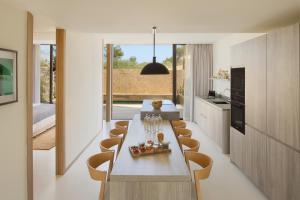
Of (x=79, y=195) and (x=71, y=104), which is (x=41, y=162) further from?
(x=79, y=195)

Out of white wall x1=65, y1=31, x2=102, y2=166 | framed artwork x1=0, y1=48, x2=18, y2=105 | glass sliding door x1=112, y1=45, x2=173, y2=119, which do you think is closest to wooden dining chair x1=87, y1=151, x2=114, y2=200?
framed artwork x1=0, y1=48, x2=18, y2=105

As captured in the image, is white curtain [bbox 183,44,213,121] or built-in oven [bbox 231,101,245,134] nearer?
built-in oven [bbox 231,101,245,134]

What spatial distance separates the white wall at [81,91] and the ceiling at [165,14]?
80 centimetres

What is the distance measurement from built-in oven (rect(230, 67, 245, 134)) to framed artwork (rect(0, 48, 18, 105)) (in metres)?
3.27

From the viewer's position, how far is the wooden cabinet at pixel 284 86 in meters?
2.68

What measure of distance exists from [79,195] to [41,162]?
1797mm

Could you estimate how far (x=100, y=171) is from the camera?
2.36 metres

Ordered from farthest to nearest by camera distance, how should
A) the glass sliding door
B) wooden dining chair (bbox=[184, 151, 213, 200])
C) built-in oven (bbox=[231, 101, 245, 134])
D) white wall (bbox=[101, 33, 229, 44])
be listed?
the glass sliding door → white wall (bbox=[101, 33, 229, 44]) → built-in oven (bbox=[231, 101, 245, 134]) → wooden dining chair (bbox=[184, 151, 213, 200])

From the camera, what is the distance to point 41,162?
485cm

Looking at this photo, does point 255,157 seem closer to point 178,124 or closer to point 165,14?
point 178,124

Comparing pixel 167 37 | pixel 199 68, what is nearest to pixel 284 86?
pixel 167 37

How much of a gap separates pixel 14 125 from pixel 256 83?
123 inches

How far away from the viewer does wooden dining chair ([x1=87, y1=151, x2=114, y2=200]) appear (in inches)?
93.2

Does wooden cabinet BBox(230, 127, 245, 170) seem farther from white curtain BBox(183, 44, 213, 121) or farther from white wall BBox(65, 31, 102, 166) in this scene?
white curtain BBox(183, 44, 213, 121)
